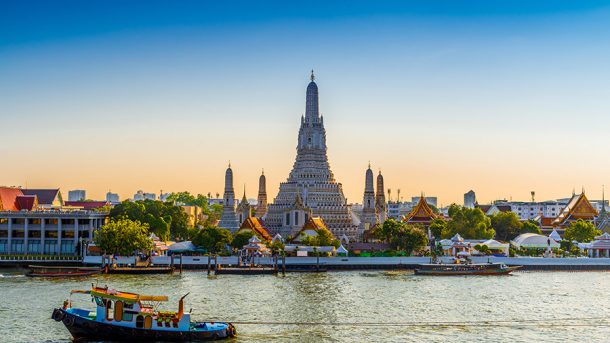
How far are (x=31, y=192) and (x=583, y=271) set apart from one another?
83.7m

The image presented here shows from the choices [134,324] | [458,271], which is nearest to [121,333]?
[134,324]

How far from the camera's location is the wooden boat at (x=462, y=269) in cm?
8050

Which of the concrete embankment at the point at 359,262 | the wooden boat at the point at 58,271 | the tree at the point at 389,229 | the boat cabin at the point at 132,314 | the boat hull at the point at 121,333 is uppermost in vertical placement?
the tree at the point at 389,229

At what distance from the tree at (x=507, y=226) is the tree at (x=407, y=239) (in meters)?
31.0

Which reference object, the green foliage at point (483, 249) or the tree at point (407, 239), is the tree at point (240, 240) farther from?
the green foliage at point (483, 249)

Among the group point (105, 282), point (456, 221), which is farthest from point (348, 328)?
point (456, 221)

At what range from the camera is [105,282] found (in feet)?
226

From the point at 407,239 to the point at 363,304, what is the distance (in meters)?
36.9

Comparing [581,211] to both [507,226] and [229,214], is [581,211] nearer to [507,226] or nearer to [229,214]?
[507,226]

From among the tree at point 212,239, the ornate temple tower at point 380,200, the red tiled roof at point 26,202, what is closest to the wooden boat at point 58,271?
the tree at point 212,239

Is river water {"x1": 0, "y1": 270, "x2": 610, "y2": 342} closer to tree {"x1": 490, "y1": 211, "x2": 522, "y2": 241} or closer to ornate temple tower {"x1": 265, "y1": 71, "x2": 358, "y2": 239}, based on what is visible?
ornate temple tower {"x1": 265, "y1": 71, "x2": 358, "y2": 239}

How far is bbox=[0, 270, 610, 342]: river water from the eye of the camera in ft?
149

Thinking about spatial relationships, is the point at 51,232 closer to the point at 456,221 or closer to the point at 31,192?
the point at 31,192

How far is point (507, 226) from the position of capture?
396 feet
